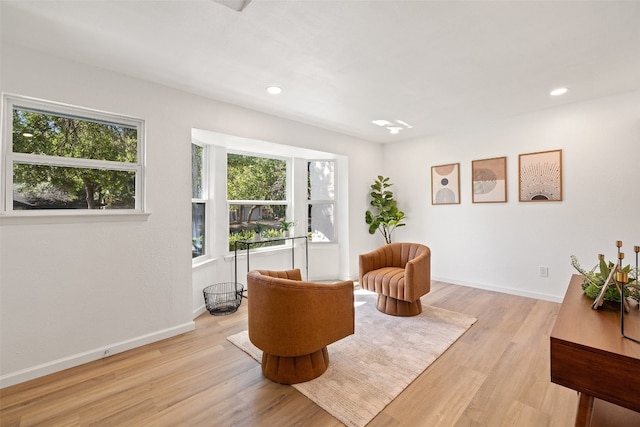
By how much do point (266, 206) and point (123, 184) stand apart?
80.1 inches

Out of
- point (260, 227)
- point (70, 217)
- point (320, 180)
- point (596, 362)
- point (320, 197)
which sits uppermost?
point (320, 180)

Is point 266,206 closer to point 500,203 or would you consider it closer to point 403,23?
point 403,23

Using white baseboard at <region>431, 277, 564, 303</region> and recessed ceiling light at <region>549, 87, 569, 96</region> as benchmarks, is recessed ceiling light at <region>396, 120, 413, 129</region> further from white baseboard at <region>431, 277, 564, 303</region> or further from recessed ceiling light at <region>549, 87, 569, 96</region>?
white baseboard at <region>431, 277, 564, 303</region>

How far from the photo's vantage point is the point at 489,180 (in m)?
4.06

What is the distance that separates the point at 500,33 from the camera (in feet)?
6.42

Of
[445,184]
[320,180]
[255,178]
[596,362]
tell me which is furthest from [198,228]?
[445,184]

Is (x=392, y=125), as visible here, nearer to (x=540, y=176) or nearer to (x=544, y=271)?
(x=540, y=176)

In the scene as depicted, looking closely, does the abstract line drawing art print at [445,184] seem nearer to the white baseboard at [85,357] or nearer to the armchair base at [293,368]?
the armchair base at [293,368]

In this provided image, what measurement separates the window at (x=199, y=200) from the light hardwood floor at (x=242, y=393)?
125cm

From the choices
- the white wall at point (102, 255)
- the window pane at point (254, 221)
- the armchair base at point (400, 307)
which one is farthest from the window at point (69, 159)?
the armchair base at point (400, 307)

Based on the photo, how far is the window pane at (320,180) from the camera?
15.8 ft

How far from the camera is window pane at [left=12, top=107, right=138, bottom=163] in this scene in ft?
6.95

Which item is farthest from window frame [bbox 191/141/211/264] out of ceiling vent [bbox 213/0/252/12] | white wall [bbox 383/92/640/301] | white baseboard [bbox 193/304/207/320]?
white wall [bbox 383/92/640/301]

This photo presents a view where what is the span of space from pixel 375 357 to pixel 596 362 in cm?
147
